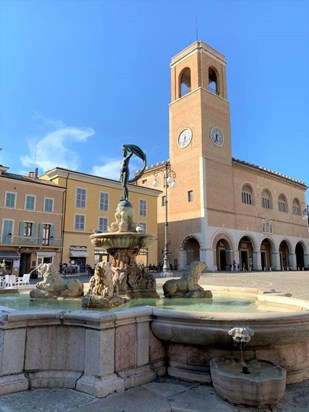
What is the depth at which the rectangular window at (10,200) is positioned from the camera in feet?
94.0

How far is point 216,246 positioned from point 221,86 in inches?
875

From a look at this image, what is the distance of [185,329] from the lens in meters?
3.72

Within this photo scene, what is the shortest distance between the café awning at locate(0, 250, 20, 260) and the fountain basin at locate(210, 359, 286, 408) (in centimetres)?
2709

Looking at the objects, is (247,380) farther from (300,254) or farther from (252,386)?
(300,254)

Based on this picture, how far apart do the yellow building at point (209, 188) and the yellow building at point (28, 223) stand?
12280 mm

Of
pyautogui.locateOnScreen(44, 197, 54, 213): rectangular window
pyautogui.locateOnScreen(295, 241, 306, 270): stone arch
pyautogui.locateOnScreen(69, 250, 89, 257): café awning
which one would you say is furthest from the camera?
pyautogui.locateOnScreen(295, 241, 306, 270): stone arch

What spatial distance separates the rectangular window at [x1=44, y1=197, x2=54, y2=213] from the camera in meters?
30.9

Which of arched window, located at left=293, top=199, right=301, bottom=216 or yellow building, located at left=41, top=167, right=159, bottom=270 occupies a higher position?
arched window, located at left=293, top=199, right=301, bottom=216

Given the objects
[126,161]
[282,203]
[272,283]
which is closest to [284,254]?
[282,203]

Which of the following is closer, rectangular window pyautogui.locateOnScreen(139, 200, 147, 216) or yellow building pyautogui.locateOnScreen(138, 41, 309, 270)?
rectangular window pyautogui.locateOnScreen(139, 200, 147, 216)

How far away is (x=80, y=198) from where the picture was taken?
111 feet

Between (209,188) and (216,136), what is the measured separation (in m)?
7.72

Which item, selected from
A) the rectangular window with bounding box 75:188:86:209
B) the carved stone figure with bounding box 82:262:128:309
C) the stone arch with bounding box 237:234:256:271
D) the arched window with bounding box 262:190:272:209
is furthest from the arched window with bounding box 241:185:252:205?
the carved stone figure with bounding box 82:262:128:309

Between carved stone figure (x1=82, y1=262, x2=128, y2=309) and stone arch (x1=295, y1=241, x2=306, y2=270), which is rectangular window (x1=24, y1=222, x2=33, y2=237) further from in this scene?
stone arch (x1=295, y1=241, x2=306, y2=270)
